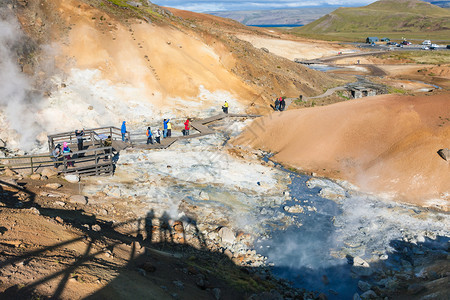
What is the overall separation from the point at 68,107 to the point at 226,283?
21.9 meters

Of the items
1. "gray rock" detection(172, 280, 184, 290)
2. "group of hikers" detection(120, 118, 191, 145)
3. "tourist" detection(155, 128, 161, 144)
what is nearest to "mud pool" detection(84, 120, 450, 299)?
"group of hikers" detection(120, 118, 191, 145)

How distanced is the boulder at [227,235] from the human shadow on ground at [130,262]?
84 centimetres

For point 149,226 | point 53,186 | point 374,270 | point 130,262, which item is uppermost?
point 53,186

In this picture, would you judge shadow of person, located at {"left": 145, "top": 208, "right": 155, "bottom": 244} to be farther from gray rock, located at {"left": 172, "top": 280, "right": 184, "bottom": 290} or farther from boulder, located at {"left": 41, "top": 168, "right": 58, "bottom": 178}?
boulder, located at {"left": 41, "top": 168, "right": 58, "bottom": 178}

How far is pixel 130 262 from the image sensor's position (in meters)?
10.5

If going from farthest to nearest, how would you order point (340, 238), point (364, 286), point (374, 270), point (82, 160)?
point (82, 160) → point (340, 238) → point (374, 270) → point (364, 286)

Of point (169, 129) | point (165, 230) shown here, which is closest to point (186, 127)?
point (169, 129)

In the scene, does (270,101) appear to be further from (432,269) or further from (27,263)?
(27,263)

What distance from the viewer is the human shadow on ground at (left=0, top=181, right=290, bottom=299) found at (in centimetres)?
→ 842

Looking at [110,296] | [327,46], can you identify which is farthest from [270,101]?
[327,46]

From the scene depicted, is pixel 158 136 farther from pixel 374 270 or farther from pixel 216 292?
pixel 374 270

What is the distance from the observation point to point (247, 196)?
1862cm

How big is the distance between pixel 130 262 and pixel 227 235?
514 centimetres

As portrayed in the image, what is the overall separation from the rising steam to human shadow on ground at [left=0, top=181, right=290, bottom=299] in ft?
33.3
